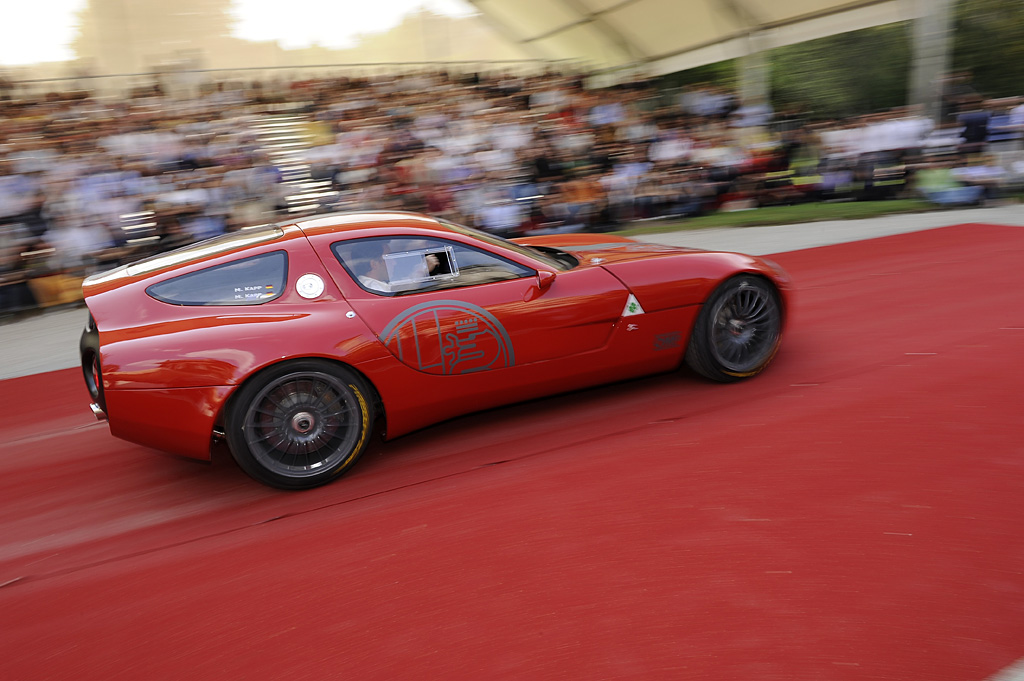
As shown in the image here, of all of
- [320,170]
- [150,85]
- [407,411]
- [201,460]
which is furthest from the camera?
[150,85]

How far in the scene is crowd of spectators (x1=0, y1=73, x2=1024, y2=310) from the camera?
8852 millimetres

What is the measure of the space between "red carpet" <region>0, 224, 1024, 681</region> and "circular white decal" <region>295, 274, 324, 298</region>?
91cm

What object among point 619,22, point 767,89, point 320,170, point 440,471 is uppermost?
point 619,22

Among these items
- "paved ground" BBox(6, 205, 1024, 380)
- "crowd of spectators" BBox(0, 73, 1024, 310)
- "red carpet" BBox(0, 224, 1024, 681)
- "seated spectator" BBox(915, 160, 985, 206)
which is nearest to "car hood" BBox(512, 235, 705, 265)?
"red carpet" BBox(0, 224, 1024, 681)

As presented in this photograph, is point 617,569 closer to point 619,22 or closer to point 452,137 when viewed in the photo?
point 452,137

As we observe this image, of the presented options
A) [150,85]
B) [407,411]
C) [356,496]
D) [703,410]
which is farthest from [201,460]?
[150,85]

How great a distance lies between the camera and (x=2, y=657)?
8.47 feet

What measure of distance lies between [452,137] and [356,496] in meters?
8.67

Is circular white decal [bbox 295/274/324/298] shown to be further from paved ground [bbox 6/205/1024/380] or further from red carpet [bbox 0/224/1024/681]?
paved ground [bbox 6/205/1024/380]

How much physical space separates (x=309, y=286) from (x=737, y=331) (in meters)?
2.40

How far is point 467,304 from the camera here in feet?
12.0

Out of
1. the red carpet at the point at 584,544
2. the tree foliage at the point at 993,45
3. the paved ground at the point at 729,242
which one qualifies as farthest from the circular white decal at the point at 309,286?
the tree foliage at the point at 993,45

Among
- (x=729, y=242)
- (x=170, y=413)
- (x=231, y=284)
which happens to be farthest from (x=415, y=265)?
(x=729, y=242)

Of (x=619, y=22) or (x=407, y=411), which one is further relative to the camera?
(x=619, y=22)
